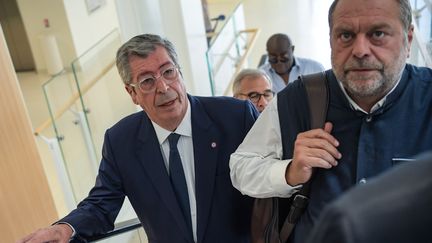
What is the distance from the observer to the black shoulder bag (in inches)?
48.9

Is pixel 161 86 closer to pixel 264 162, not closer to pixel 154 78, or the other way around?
pixel 154 78

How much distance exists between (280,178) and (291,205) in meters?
0.15

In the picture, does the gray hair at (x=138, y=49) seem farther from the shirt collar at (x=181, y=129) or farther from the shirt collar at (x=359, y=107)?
the shirt collar at (x=359, y=107)

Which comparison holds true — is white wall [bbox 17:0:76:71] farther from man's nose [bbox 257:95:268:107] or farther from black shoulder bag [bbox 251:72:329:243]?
black shoulder bag [bbox 251:72:329:243]

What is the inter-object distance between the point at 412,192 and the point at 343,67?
85 centimetres

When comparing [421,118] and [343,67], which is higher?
[343,67]

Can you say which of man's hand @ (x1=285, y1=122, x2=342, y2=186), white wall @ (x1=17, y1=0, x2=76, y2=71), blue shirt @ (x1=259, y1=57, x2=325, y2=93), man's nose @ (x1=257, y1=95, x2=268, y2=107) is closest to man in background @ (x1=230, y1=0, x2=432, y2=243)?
man's hand @ (x1=285, y1=122, x2=342, y2=186)

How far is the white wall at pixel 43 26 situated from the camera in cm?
739

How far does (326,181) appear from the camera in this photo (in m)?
1.19

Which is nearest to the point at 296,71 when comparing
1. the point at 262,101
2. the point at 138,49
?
the point at 262,101

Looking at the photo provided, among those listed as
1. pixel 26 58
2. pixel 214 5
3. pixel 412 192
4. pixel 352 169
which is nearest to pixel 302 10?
pixel 214 5

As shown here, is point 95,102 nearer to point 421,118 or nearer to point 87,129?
point 87,129

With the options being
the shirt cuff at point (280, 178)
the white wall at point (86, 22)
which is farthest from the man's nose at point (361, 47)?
the white wall at point (86, 22)

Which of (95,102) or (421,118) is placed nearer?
(421,118)
